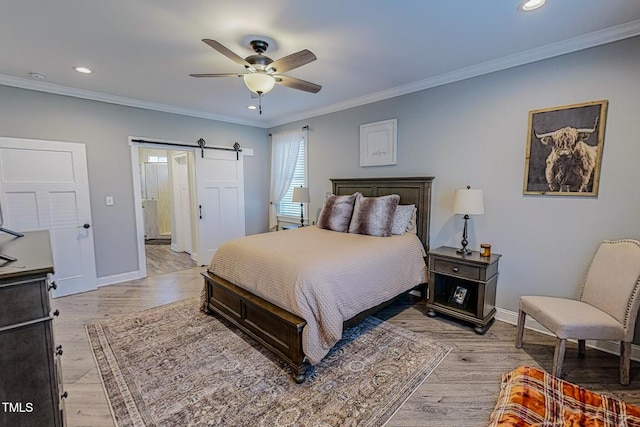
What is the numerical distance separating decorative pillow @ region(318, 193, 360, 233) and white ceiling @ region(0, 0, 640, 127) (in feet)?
4.82

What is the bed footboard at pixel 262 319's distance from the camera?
2.11m

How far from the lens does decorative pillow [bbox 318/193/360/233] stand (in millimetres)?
3740

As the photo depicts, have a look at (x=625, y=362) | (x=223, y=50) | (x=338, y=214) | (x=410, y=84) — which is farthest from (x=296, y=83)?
(x=625, y=362)

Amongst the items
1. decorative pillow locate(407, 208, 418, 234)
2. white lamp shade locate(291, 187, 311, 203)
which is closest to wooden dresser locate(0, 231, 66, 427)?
decorative pillow locate(407, 208, 418, 234)

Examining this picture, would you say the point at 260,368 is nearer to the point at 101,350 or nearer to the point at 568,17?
the point at 101,350

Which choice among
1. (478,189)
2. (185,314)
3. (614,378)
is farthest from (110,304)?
(614,378)

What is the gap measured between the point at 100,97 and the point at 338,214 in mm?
3581

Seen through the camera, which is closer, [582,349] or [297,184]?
[582,349]

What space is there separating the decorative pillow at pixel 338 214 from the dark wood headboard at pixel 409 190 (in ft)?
1.03

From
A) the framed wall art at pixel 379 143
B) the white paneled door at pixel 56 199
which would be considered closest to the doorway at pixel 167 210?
the white paneled door at pixel 56 199

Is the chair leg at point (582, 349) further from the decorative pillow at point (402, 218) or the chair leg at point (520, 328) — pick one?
the decorative pillow at point (402, 218)

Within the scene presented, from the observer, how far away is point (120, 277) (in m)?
4.25

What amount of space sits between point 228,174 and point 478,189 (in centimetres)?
409

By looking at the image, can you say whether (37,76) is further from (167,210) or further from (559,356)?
(559,356)
